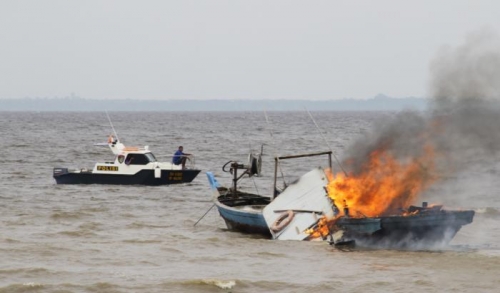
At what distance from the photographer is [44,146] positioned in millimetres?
83375

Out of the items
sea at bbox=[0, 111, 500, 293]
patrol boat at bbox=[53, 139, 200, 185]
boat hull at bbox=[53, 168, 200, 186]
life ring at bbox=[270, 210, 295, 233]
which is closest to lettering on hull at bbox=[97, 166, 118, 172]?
patrol boat at bbox=[53, 139, 200, 185]

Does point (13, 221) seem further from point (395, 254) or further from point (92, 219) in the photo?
point (395, 254)

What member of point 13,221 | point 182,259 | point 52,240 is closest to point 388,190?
point 182,259

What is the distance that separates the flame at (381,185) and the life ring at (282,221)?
1.36 meters

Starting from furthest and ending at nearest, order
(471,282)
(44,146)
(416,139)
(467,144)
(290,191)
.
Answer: (44,146) → (467,144) → (416,139) → (290,191) → (471,282)

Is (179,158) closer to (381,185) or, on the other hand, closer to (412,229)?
(381,185)

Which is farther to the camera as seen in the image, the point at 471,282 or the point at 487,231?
the point at 487,231

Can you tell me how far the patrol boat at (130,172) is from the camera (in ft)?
141

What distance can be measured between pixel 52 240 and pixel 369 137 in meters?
11.1

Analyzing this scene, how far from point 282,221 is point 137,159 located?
17.7m

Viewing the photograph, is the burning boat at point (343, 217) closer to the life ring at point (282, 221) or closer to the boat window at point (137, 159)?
the life ring at point (282, 221)

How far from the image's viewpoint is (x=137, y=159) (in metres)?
42.8

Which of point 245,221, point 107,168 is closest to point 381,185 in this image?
point 245,221

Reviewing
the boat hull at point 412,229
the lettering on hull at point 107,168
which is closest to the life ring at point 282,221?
the boat hull at point 412,229
